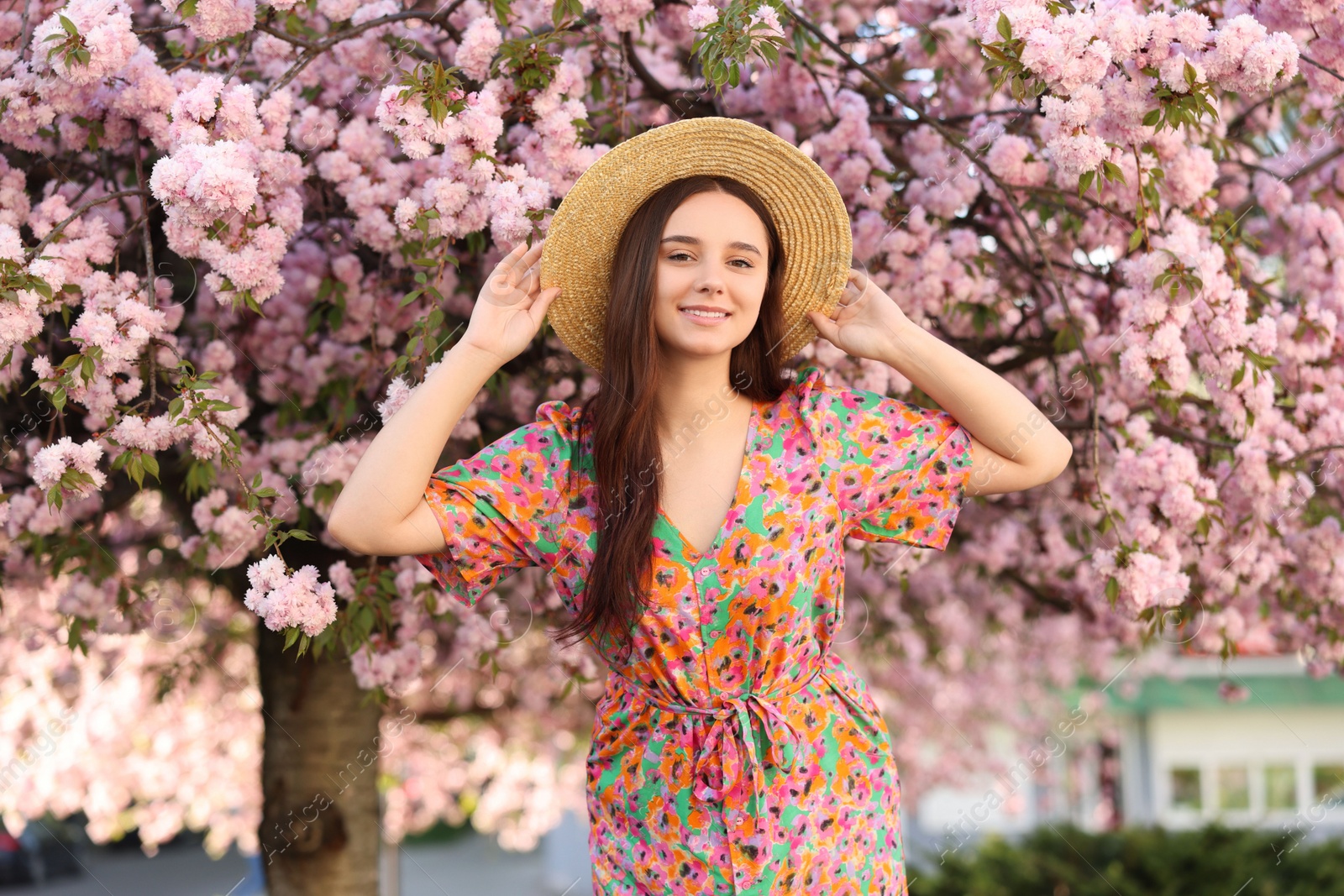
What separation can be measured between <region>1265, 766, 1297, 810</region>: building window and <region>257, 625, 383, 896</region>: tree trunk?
1200cm

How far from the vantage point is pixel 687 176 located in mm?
2002

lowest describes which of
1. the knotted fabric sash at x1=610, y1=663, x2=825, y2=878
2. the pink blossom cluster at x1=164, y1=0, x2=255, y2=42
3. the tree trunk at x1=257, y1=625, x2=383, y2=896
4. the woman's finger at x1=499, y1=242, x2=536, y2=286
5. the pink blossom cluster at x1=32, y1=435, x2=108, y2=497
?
the tree trunk at x1=257, y1=625, x2=383, y2=896

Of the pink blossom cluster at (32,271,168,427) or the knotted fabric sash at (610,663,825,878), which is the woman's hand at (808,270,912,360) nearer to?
the knotted fabric sash at (610,663,825,878)

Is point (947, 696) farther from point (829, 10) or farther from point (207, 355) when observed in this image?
point (207, 355)

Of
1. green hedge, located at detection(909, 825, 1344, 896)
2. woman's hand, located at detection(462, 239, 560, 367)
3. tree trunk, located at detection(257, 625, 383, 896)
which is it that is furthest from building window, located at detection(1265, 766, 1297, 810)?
woman's hand, located at detection(462, 239, 560, 367)

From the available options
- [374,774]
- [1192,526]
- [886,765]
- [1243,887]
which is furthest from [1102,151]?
[1243,887]

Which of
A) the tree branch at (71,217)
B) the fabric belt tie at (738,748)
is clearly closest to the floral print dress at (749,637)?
the fabric belt tie at (738,748)

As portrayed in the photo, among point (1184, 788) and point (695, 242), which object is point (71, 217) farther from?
point (1184, 788)

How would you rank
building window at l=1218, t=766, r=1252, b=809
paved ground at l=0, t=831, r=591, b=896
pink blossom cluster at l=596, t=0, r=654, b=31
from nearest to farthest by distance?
pink blossom cluster at l=596, t=0, r=654, b=31 < paved ground at l=0, t=831, r=591, b=896 < building window at l=1218, t=766, r=1252, b=809

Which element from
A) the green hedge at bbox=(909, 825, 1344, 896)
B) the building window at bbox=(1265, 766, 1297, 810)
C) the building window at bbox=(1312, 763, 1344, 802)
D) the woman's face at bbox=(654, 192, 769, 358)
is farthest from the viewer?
the building window at bbox=(1265, 766, 1297, 810)

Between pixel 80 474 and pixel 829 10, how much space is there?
93.5 inches

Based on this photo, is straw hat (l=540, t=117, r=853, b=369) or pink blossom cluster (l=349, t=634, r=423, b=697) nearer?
straw hat (l=540, t=117, r=853, b=369)

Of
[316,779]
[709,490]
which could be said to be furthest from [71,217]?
[316,779]

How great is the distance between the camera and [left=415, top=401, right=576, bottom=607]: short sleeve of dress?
1.88 m
